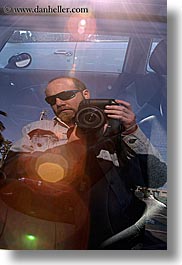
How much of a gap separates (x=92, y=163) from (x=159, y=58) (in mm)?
539

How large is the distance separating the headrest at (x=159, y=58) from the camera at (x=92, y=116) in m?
0.24

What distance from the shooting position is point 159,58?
1.35 m

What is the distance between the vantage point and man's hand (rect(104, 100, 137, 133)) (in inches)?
52.8

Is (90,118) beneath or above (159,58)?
beneath

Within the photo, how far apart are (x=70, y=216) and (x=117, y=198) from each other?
0.71 feet

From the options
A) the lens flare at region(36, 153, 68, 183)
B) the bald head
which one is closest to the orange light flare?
the bald head

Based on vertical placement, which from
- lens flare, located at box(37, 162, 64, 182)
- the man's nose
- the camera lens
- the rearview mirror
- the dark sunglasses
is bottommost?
lens flare, located at box(37, 162, 64, 182)

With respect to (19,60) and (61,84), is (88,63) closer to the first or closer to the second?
(61,84)

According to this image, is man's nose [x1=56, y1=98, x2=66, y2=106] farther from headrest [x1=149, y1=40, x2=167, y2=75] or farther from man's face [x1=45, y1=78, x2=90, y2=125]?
headrest [x1=149, y1=40, x2=167, y2=75]

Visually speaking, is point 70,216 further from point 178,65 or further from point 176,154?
point 178,65

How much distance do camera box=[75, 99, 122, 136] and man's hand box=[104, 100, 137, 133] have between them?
0.06 ft

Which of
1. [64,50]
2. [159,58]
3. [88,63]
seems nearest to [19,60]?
[64,50]

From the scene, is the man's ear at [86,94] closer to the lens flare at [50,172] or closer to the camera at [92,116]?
the camera at [92,116]

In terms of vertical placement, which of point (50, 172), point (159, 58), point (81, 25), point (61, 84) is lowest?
point (50, 172)
